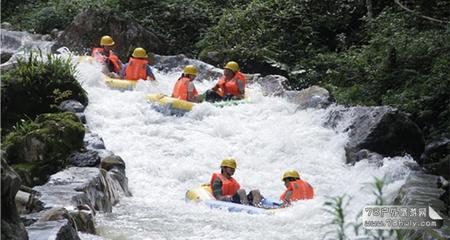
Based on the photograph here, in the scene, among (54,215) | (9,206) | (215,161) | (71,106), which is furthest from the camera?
(71,106)

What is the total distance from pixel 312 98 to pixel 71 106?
4273 mm

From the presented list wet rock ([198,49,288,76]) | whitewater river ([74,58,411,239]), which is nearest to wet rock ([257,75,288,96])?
whitewater river ([74,58,411,239])

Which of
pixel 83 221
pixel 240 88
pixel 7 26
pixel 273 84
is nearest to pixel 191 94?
pixel 240 88

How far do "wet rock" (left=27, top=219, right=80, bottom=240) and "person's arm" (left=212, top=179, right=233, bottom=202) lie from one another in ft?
11.5

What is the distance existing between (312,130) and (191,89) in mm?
2671

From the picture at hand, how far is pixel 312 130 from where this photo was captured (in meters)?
11.4

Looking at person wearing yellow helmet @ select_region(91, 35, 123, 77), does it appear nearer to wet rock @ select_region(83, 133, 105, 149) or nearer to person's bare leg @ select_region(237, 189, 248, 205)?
wet rock @ select_region(83, 133, 105, 149)

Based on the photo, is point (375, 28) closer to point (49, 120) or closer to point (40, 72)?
point (40, 72)

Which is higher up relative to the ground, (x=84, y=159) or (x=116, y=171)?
(x=84, y=159)

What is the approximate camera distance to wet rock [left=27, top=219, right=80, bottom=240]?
4.56m

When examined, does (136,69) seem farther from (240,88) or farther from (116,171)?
(116,171)

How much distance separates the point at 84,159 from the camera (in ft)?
27.3

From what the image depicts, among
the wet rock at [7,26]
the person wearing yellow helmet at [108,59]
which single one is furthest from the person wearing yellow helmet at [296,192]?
the wet rock at [7,26]

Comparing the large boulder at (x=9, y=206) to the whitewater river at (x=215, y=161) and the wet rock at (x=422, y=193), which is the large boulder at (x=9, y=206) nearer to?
the whitewater river at (x=215, y=161)
